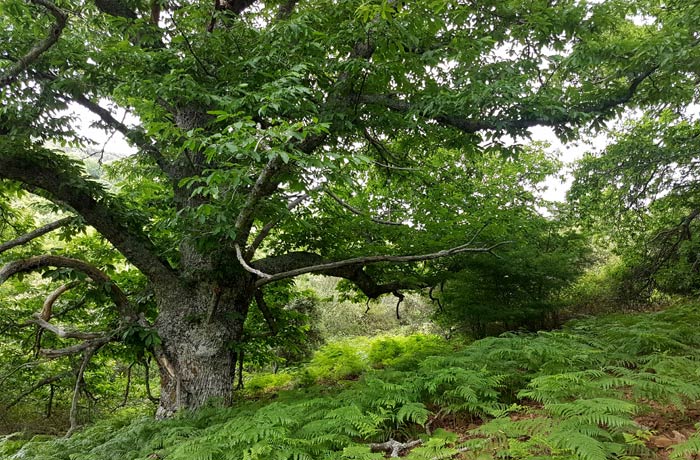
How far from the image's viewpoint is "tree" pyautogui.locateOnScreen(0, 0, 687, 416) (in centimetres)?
412

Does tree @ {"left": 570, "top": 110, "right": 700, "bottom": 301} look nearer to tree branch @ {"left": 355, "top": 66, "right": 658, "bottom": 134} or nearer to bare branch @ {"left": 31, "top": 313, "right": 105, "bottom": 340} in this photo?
tree branch @ {"left": 355, "top": 66, "right": 658, "bottom": 134}

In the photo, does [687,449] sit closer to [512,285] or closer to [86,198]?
[86,198]

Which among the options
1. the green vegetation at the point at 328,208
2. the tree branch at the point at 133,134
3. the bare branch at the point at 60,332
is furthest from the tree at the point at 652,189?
the bare branch at the point at 60,332

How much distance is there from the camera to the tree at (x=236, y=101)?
4117 millimetres

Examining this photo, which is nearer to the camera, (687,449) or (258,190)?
(687,449)

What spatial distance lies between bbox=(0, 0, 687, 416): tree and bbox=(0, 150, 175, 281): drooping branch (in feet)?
0.05

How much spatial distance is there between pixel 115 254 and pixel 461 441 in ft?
19.4

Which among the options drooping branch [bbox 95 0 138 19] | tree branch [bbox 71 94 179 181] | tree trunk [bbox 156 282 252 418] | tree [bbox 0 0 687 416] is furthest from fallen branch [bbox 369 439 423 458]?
drooping branch [bbox 95 0 138 19]

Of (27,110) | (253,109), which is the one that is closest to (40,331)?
(27,110)

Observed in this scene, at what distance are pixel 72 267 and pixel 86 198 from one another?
2.78 feet

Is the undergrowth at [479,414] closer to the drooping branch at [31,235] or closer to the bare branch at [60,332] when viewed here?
the bare branch at [60,332]

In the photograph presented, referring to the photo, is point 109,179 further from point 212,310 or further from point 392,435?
point 392,435

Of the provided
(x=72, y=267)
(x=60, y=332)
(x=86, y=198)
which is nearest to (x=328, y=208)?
(x=86, y=198)

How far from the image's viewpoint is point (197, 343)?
5.11 meters
